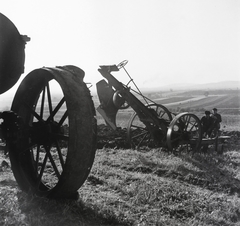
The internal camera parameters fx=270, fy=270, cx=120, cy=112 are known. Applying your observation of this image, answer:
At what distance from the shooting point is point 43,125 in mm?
3484

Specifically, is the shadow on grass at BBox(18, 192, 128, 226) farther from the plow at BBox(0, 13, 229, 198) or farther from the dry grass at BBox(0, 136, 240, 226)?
the plow at BBox(0, 13, 229, 198)

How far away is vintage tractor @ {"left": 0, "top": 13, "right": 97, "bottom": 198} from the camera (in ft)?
9.66

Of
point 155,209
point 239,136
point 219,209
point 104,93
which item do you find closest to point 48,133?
point 155,209

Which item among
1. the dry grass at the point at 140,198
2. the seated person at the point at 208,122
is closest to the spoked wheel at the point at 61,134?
the dry grass at the point at 140,198

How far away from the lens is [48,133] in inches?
137

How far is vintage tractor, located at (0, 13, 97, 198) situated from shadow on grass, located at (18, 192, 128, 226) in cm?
14

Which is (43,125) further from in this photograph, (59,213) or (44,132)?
(59,213)

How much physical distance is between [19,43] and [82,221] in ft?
8.16

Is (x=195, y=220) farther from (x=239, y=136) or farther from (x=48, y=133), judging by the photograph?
(x=239, y=136)

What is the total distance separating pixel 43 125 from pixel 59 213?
1.10 m

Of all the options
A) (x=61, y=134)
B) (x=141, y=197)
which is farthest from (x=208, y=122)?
(x=61, y=134)

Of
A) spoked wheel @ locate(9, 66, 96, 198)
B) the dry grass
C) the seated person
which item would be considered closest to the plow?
spoked wheel @ locate(9, 66, 96, 198)

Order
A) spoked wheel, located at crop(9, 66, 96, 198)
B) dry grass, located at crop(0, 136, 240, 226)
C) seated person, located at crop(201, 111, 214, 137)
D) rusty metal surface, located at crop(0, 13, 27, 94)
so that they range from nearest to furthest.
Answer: spoked wheel, located at crop(9, 66, 96, 198)
dry grass, located at crop(0, 136, 240, 226)
rusty metal surface, located at crop(0, 13, 27, 94)
seated person, located at crop(201, 111, 214, 137)

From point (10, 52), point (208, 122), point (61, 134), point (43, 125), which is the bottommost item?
point (208, 122)
